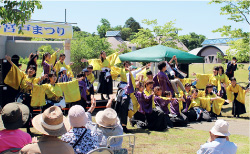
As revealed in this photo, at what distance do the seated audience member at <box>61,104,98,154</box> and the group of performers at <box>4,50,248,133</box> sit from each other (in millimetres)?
3514

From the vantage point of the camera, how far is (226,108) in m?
12.1

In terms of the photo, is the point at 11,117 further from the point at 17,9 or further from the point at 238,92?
the point at 238,92

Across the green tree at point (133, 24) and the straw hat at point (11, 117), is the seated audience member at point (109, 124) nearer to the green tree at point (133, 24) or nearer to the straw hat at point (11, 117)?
the straw hat at point (11, 117)

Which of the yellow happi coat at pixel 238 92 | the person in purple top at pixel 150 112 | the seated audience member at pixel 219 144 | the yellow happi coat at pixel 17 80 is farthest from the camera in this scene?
the yellow happi coat at pixel 238 92

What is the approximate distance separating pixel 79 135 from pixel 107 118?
0.69 m

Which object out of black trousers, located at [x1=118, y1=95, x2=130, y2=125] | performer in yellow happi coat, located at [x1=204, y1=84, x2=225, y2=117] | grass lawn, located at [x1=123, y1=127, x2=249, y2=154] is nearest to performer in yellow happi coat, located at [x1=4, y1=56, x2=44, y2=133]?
black trousers, located at [x1=118, y1=95, x2=130, y2=125]

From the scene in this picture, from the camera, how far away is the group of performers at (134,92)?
7.38 meters

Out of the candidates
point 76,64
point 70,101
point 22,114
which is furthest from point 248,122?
point 76,64

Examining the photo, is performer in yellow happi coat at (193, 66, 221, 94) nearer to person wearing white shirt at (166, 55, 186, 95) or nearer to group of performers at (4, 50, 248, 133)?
group of performers at (4, 50, 248, 133)

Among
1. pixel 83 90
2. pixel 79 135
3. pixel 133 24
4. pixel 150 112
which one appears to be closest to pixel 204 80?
pixel 150 112

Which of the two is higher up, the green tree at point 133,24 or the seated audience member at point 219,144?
the green tree at point 133,24

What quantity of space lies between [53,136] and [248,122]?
811 centimetres

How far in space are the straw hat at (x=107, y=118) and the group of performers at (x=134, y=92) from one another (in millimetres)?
3048

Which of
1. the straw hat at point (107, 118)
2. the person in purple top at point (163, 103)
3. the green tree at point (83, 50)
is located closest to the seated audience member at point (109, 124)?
the straw hat at point (107, 118)
